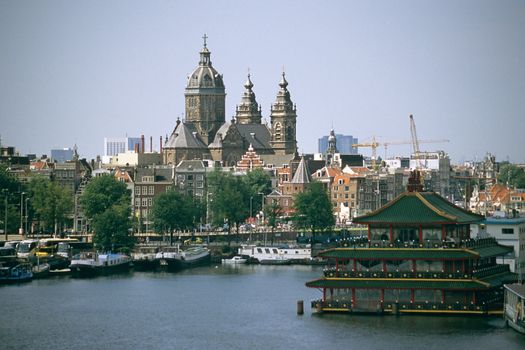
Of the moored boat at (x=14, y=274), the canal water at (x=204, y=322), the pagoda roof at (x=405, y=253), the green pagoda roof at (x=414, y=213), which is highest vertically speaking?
the green pagoda roof at (x=414, y=213)

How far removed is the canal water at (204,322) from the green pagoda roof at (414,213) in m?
7.28

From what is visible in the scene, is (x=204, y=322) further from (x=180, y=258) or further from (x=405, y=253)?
(x=180, y=258)

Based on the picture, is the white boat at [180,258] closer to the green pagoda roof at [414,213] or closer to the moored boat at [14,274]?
the moored boat at [14,274]

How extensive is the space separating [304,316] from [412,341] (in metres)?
15.0

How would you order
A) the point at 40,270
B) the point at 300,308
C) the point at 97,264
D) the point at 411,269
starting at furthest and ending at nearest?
the point at 97,264 → the point at 40,270 → the point at 300,308 → the point at 411,269

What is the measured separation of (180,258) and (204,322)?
58.0m

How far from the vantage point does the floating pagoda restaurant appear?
12750cm

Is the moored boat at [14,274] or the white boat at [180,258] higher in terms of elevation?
the white boat at [180,258]

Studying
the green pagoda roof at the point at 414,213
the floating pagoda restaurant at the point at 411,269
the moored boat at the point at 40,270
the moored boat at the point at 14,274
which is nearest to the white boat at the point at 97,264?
the moored boat at the point at 40,270

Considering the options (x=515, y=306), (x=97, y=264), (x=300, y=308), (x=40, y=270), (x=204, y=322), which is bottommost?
(x=204, y=322)

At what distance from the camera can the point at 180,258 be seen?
190m

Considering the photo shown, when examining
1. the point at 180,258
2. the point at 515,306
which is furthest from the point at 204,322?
the point at 180,258

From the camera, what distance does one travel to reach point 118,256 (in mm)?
188875

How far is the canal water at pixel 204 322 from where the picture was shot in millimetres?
119312
